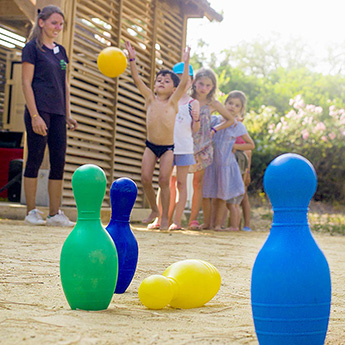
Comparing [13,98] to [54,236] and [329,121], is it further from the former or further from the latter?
[329,121]

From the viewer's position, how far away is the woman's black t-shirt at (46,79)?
5734 mm

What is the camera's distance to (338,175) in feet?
49.1

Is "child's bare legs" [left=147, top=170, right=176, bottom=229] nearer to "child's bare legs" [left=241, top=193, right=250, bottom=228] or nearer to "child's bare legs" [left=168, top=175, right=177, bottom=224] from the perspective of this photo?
"child's bare legs" [left=168, top=175, right=177, bottom=224]

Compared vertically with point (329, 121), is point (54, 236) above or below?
below

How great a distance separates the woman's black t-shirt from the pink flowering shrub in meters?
9.93

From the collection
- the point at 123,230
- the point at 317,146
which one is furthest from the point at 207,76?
the point at 317,146

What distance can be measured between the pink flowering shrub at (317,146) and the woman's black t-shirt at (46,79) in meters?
9.93


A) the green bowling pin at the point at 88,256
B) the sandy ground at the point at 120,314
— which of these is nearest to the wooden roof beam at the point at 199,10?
the sandy ground at the point at 120,314

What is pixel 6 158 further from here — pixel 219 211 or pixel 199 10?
pixel 199 10

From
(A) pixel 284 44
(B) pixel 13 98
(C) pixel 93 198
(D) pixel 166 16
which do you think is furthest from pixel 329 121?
(A) pixel 284 44

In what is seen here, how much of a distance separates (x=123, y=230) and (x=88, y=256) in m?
0.47

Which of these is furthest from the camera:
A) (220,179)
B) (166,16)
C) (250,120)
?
(250,120)

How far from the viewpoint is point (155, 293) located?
7.20 ft

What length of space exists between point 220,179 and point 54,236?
3.17m
